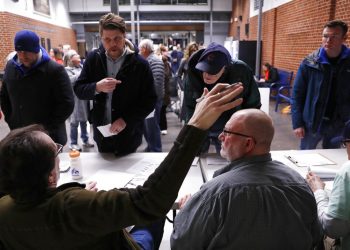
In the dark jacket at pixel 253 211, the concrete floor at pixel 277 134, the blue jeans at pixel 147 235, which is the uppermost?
the dark jacket at pixel 253 211

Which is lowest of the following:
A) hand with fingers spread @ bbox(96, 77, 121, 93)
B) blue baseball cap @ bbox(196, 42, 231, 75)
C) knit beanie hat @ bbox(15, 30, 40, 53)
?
hand with fingers spread @ bbox(96, 77, 121, 93)

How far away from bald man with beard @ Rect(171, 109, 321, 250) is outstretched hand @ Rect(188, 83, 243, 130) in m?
0.35

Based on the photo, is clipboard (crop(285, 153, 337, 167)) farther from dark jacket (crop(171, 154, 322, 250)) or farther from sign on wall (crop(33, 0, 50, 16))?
sign on wall (crop(33, 0, 50, 16))

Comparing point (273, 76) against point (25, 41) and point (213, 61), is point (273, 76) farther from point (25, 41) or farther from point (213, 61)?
point (25, 41)

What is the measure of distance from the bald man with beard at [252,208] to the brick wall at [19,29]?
982 centimetres

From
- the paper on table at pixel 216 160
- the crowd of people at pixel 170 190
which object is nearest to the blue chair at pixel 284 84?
the paper on table at pixel 216 160

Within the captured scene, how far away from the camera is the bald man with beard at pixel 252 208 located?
112cm

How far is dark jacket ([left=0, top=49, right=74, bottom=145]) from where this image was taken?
2.34 metres

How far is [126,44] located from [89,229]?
1675 mm

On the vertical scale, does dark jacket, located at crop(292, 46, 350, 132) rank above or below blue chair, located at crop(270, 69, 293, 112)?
above

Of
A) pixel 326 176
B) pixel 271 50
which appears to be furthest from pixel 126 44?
pixel 271 50

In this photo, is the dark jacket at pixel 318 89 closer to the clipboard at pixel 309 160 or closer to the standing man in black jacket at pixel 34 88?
the clipboard at pixel 309 160

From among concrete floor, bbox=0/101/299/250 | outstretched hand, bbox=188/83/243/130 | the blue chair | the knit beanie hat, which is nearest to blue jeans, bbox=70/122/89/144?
concrete floor, bbox=0/101/299/250

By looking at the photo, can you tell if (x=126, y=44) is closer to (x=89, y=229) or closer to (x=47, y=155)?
(x=47, y=155)
